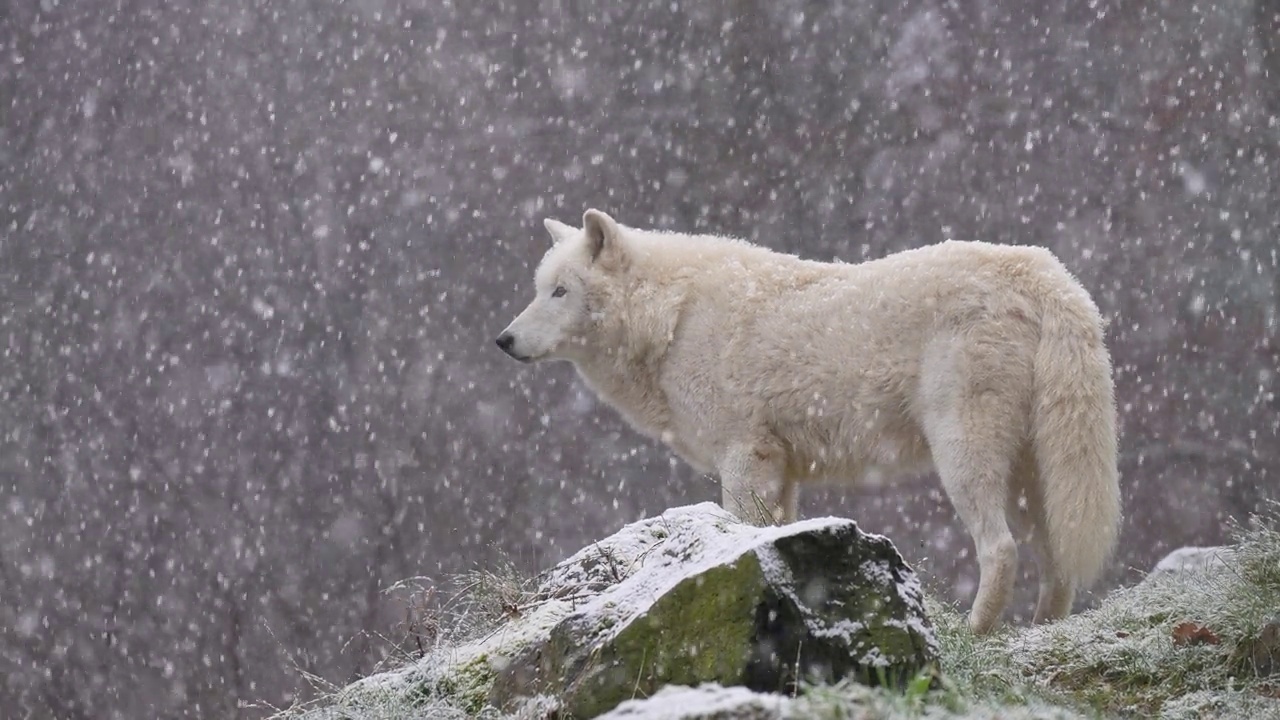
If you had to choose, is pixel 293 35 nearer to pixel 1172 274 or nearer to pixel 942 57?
pixel 942 57

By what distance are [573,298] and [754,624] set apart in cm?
329

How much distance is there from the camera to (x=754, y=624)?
253 centimetres

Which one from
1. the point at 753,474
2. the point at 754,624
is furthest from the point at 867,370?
the point at 754,624

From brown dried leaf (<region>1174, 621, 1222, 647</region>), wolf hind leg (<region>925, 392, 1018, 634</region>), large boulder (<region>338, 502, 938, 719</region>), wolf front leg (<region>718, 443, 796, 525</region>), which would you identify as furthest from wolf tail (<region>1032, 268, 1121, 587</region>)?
large boulder (<region>338, 502, 938, 719</region>)

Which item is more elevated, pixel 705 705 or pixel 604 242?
pixel 604 242

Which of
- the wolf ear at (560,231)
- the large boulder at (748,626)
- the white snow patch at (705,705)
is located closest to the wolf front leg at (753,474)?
the wolf ear at (560,231)

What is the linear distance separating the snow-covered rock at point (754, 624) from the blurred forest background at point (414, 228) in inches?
403

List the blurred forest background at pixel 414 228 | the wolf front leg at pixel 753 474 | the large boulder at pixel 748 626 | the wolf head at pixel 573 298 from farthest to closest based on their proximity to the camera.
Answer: the blurred forest background at pixel 414 228 < the wolf head at pixel 573 298 < the wolf front leg at pixel 753 474 < the large boulder at pixel 748 626

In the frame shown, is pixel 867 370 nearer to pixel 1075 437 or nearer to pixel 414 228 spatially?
pixel 1075 437

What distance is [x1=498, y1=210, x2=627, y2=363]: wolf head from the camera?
5.61 m

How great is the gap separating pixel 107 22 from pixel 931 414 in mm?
17231

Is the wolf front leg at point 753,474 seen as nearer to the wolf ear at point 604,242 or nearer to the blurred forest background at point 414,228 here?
the wolf ear at point 604,242

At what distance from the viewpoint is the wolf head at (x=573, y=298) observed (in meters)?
5.61

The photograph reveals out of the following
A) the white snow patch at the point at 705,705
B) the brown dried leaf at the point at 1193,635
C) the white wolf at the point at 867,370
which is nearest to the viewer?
the white snow patch at the point at 705,705
